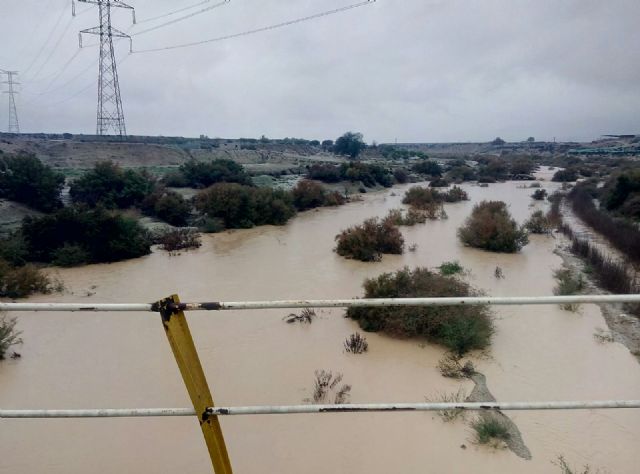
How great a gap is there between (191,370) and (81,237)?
14.2 m

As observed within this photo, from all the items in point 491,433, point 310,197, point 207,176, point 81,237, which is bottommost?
point 491,433

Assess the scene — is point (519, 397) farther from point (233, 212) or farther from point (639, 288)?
point (233, 212)

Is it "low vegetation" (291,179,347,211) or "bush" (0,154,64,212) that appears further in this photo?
"low vegetation" (291,179,347,211)

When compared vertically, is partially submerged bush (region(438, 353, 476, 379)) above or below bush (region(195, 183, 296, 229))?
below

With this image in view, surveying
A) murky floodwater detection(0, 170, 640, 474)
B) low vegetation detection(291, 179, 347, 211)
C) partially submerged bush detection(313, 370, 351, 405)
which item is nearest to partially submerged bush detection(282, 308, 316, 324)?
murky floodwater detection(0, 170, 640, 474)

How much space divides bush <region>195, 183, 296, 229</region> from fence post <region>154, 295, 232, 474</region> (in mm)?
17906

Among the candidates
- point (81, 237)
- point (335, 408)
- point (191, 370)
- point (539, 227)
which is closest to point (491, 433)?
point (335, 408)

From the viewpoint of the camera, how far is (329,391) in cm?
621

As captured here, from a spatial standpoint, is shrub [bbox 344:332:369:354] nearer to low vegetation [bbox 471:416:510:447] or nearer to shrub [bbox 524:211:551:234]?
low vegetation [bbox 471:416:510:447]

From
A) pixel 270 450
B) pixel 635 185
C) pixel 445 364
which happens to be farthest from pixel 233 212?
pixel 635 185

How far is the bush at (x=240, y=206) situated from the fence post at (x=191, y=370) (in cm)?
1791

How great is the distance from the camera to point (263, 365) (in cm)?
727

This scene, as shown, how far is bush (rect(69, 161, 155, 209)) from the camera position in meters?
21.1

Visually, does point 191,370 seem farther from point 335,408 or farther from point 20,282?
point 20,282
